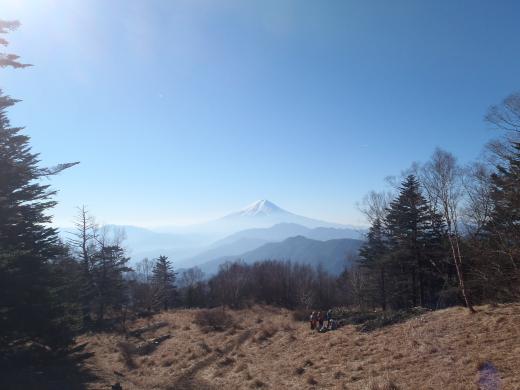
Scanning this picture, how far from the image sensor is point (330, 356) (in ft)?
52.2

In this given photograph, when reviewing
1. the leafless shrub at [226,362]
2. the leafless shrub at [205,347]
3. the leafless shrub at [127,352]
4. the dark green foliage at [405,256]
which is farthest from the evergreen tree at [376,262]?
the leafless shrub at [127,352]

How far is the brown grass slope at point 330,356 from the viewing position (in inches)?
443

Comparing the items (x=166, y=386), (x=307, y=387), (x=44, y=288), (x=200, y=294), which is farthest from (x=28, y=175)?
(x=200, y=294)

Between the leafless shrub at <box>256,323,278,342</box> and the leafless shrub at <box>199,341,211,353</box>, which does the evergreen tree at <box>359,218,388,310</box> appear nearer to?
the leafless shrub at <box>256,323,278,342</box>

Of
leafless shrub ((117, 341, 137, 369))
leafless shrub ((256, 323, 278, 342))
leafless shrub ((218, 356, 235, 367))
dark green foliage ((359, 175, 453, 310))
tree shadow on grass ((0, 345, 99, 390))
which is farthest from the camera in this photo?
dark green foliage ((359, 175, 453, 310))

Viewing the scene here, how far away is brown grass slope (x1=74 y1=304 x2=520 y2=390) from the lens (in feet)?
36.9

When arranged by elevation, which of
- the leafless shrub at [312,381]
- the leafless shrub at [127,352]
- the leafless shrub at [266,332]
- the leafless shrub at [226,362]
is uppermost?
the leafless shrub at [266,332]

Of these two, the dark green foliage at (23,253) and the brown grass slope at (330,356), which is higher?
the dark green foliage at (23,253)

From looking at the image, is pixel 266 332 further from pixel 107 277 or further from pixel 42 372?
pixel 107 277

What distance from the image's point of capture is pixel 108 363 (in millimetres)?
20094

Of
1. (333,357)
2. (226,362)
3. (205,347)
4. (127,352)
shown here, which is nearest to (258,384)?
(333,357)

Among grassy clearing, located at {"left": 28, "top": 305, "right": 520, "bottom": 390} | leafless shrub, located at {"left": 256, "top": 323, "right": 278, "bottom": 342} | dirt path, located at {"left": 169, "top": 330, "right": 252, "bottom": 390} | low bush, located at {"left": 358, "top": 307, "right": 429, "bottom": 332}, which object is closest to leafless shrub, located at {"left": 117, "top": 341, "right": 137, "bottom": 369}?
grassy clearing, located at {"left": 28, "top": 305, "right": 520, "bottom": 390}

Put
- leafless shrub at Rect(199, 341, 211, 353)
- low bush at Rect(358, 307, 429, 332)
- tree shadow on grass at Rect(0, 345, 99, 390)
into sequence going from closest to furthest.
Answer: tree shadow on grass at Rect(0, 345, 99, 390), low bush at Rect(358, 307, 429, 332), leafless shrub at Rect(199, 341, 211, 353)

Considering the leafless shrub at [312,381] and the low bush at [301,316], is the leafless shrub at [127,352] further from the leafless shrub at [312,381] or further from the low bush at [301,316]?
the low bush at [301,316]
